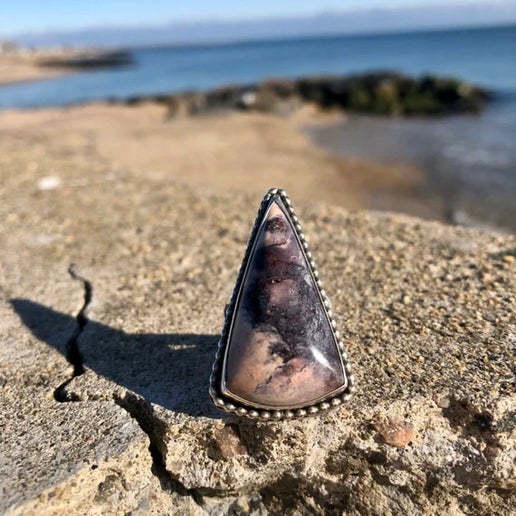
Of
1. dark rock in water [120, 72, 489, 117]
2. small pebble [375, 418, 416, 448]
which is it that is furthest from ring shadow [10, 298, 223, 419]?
dark rock in water [120, 72, 489, 117]

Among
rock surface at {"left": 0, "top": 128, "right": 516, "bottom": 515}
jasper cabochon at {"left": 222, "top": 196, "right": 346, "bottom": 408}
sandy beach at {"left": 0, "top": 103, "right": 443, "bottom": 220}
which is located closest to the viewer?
jasper cabochon at {"left": 222, "top": 196, "right": 346, "bottom": 408}

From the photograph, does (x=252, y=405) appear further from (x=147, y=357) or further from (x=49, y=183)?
(x=49, y=183)

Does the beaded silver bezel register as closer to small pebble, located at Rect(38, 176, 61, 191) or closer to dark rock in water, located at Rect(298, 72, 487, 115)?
small pebble, located at Rect(38, 176, 61, 191)

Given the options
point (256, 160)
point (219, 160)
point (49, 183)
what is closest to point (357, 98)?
point (256, 160)

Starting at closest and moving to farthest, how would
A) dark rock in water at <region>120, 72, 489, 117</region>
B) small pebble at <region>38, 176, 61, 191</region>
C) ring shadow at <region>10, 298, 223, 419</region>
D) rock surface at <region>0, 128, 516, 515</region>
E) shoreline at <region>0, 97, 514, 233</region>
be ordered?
1. rock surface at <region>0, 128, 516, 515</region>
2. ring shadow at <region>10, 298, 223, 419</region>
3. small pebble at <region>38, 176, 61, 191</region>
4. shoreline at <region>0, 97, 514, 233</region>
5. dark rock in water at <region>120, 72, 489, 117</region>

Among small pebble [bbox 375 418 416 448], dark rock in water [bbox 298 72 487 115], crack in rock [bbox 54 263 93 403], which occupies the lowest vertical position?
dark rock in water [bbox 298 72 487 115]

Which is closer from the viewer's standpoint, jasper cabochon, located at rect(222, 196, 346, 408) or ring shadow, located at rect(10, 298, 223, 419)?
jasper cabochon, located at rect(222, 196, 346, 408)

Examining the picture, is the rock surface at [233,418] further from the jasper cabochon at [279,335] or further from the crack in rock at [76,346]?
the jasper cabochon at [279,335]

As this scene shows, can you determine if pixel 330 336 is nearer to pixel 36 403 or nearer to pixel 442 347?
pixel 442 347
